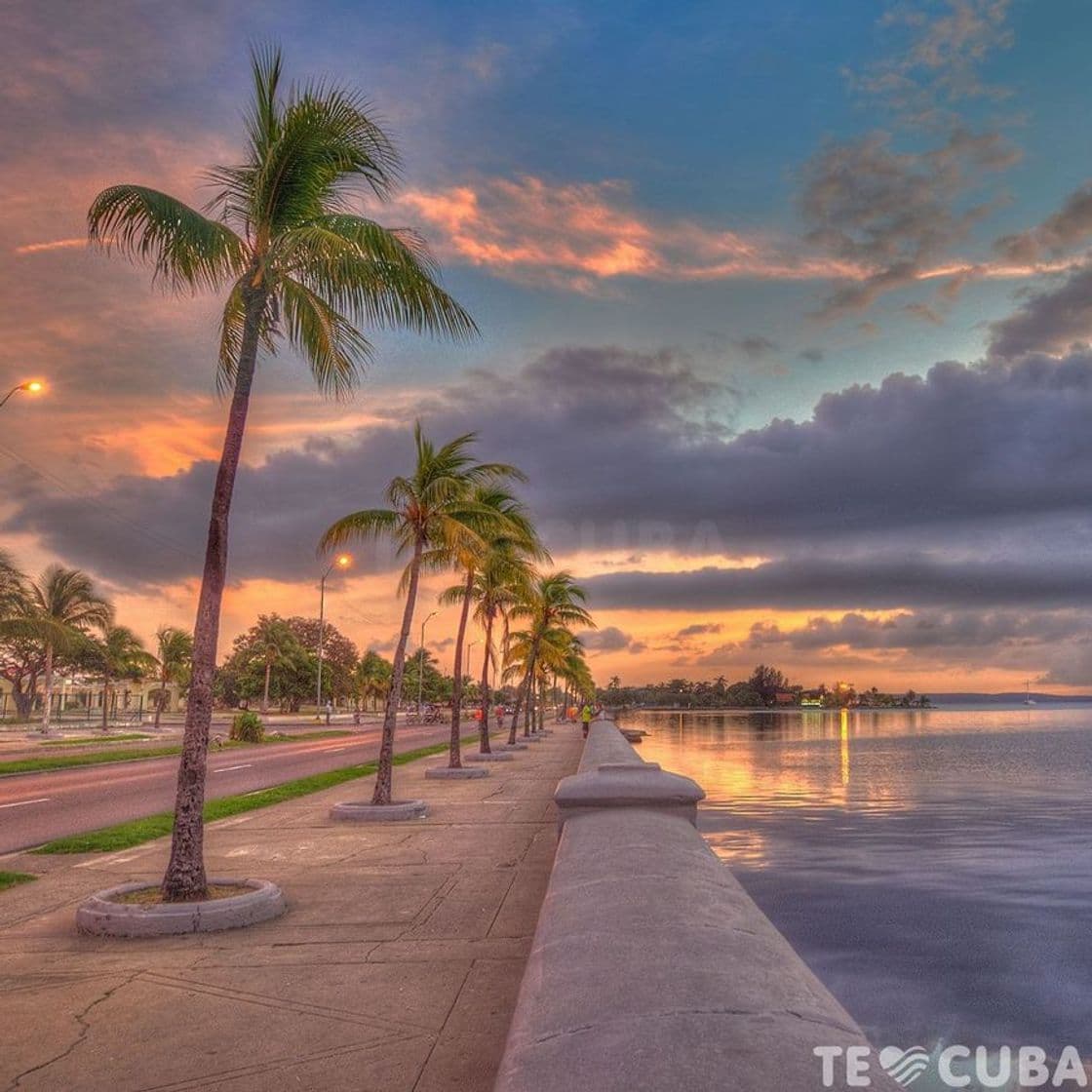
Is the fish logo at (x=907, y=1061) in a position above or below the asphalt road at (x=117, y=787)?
below

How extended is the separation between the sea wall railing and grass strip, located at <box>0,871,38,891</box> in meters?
7.99

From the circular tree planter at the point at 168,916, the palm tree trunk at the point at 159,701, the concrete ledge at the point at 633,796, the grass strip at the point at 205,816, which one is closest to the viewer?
the circular tree planter at the point at 168,916

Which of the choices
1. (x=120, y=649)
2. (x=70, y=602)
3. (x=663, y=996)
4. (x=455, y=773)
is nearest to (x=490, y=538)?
(x=455, y=773)

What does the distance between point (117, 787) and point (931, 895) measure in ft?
62.5

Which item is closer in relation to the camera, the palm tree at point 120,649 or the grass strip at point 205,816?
the grass strip at point 205,816

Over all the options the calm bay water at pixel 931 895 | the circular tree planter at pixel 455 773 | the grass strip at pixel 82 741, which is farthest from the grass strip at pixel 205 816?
the grass strip at pixel 82 741

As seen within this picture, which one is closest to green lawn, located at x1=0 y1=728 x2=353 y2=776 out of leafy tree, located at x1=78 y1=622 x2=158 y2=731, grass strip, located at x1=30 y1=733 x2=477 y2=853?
grass strip, located at x1=30 y1=733 x2=477 y2=853

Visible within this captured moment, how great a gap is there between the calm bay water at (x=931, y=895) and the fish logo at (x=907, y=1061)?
309 mm

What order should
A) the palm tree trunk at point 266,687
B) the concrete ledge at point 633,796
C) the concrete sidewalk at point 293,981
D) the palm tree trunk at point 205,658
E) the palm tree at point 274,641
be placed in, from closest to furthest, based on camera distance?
the concrete sidewalk at point 293,981 < the concrete ledge at point 633,796 < the palm tree trunk at point 205,658 < the palm tree trunk at point 266,687 < the palm tree at point 274,641

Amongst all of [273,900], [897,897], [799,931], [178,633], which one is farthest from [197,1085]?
[178,633]

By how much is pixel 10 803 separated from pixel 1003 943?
18877 millimetres

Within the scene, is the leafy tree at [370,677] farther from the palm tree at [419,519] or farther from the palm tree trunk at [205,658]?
the palm tree trunk at [205,658]

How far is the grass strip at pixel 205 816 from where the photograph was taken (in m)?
13.8

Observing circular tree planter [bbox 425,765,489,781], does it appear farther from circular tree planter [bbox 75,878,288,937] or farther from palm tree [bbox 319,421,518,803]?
circular tree planter [bbox 75,878,288,937]
